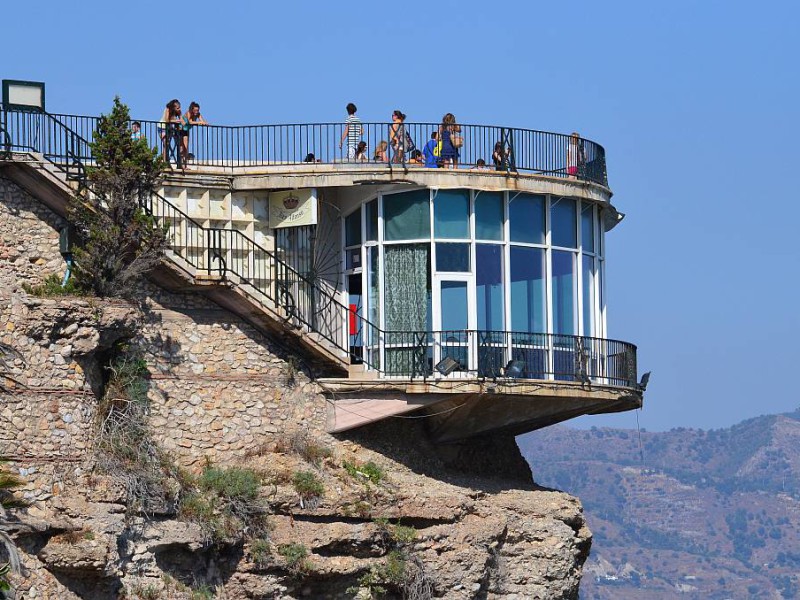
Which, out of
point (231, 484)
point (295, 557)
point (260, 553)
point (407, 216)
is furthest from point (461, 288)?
point (260, 553)

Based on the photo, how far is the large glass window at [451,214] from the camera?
4088cm

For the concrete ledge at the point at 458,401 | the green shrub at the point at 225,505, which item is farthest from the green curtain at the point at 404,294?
the green shrub at the point at 225,505

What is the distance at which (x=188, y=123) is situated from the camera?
1624 inches

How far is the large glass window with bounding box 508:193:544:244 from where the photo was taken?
1633 inches

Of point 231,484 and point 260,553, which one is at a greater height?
point 231,484

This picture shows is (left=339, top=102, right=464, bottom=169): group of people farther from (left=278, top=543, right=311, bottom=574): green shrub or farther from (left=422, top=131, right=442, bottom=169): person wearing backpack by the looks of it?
(left=278, top=543, right=311, bottom=574): green shrub

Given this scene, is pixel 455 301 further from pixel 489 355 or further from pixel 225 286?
pixel 225 286

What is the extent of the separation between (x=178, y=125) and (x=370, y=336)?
20.1 ft

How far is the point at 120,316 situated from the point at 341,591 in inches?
282

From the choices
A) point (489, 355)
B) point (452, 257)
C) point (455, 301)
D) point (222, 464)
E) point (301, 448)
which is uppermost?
point (452, 257)

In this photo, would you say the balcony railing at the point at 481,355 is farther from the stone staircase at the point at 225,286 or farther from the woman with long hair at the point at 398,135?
the woman with long hair at the point at 398,135

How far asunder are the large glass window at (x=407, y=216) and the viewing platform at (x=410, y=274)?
1.2 inches

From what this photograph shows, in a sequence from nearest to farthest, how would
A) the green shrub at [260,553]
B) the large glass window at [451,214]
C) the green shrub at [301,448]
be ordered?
the green shrub at [260,553] < the green shrub at [301,448] < the large glass window at [451,214]

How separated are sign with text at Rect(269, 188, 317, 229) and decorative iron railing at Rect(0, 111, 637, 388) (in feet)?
2.51
